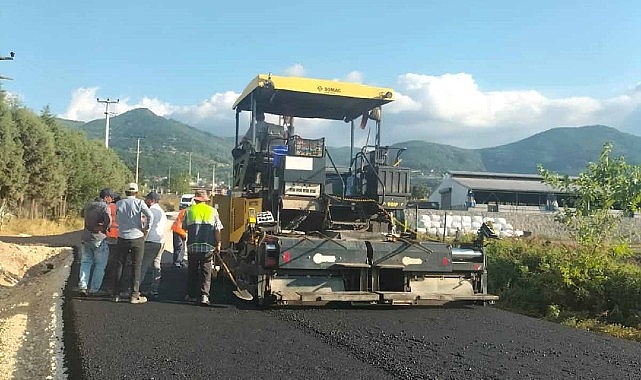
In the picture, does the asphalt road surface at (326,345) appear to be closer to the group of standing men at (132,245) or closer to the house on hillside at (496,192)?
the group of standing men at (132,245)

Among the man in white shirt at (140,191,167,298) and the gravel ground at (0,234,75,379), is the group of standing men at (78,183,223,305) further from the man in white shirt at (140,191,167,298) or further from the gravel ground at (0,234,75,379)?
the gravel ground at (0,234,75,379)

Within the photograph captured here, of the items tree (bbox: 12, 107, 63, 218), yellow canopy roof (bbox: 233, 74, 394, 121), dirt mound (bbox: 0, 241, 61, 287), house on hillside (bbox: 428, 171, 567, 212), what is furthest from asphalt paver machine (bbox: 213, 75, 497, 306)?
house on hillside (bbox: 428, 171, 567, 212)

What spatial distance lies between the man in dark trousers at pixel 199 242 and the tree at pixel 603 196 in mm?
5473

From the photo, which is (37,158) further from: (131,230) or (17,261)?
(131,230)

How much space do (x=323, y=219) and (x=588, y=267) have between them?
12.5ft

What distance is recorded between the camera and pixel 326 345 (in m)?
5.92

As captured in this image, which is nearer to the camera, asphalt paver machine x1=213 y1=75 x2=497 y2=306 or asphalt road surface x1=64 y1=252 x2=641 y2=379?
asphalt road surface x1=64 y1=252 x2=641 y2=379


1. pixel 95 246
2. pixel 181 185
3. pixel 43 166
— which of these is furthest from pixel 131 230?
pixel 181 185

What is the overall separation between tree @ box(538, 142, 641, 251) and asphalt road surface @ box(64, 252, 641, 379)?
2501 mm

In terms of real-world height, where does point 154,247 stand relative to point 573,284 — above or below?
above

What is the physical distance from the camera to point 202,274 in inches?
335

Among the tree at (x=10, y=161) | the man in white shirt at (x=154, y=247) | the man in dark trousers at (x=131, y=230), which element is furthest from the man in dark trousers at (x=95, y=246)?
the tree at (x=10, y=161)

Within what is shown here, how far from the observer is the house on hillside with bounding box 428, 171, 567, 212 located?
186 feet

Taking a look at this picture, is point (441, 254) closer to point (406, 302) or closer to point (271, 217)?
point (406, 302)
